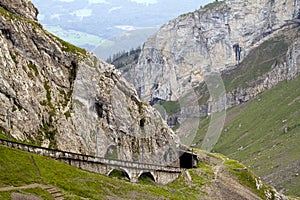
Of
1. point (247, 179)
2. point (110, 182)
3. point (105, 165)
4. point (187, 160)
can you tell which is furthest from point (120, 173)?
point (247, 179)

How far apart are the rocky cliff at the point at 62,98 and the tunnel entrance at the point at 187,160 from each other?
13.9 metres

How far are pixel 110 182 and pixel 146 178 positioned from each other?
25.0 metres

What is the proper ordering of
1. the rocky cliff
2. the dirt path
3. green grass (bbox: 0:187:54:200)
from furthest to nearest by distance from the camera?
the rocky cliff < the dirt path < green grass (bbox: 0:187:54:200)

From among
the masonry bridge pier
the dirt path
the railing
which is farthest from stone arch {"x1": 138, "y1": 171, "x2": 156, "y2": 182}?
the dirt path

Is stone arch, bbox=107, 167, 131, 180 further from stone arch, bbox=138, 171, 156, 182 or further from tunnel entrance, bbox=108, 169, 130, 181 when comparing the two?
stone arch, bbox=138, 171, 156, 182

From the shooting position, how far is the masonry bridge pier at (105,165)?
2854 inches

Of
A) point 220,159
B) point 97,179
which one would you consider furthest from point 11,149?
point 220,159

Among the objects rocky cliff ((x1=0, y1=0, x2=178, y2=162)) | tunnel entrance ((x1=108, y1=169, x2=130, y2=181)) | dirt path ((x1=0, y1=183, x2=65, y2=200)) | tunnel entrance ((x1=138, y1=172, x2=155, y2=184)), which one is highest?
rocky cliff ((x1=0, y1=0, x2=178, y2=162))

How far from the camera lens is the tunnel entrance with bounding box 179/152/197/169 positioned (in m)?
Result: 124

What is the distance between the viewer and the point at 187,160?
126 meters

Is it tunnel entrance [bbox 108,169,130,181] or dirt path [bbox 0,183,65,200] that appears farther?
tunnel entrance [bbox 108,169,130,181]

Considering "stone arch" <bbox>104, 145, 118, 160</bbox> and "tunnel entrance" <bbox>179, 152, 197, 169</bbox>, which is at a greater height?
"stone arch" <bbox>104, 145, 118, 160</bbox>

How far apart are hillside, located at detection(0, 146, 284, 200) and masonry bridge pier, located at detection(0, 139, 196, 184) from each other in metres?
1.65

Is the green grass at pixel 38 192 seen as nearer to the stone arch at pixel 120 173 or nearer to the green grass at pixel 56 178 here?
the green grass at pixel 56 178
